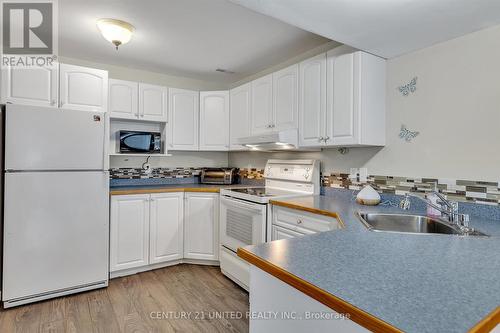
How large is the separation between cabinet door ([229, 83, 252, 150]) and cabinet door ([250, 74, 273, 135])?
3.9 inches

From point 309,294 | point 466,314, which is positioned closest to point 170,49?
point 309,294

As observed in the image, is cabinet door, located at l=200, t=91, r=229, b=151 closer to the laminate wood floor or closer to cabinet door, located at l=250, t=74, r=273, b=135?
cabinet door, located at l=250, t=74, r=273, b=135

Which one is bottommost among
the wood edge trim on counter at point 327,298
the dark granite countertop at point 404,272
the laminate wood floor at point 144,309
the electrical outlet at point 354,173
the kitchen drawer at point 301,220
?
the laminate wood floor at point 144,309

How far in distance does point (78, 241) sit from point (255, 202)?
1578mm

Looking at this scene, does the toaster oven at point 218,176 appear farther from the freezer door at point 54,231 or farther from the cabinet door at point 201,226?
the freezer door at point 54,231

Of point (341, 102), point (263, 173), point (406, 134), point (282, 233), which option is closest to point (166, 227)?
point (263, 173)

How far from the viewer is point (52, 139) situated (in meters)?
2.34

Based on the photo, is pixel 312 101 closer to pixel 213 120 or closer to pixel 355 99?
pixel 355 99

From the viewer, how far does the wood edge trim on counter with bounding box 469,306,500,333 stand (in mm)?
579

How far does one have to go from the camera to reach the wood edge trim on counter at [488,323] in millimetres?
579

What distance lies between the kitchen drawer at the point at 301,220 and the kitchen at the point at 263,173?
0.01m

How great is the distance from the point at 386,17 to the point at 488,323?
1.54m

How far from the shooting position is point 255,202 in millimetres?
2480

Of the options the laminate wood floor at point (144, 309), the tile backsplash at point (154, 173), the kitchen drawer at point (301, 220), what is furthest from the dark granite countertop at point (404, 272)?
the tile backsplash at point (154, 173)
